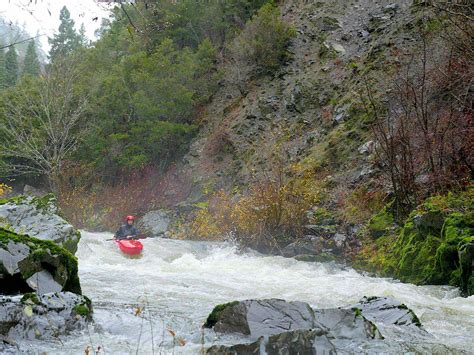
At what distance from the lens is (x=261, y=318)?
14.3 ft

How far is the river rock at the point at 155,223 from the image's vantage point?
17.2 m

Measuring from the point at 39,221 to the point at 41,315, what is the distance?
611 cm

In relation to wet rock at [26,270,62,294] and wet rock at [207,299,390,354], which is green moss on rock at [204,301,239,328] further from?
wet rock at [26,270,62,294]

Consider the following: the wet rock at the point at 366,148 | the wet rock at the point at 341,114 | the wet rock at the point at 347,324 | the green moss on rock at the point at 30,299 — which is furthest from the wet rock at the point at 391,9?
the green moss on rock at the point at 30,299

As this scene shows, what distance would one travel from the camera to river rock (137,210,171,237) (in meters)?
17.2

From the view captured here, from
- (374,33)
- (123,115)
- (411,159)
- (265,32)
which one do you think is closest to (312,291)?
(411,159)

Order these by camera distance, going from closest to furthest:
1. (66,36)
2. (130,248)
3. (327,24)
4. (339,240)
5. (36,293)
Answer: (36,293) < (339,240) < (130,248) < (327,24) < (66,36)

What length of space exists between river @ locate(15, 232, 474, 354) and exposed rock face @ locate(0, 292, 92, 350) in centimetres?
13

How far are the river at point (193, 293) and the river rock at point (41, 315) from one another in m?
0.13

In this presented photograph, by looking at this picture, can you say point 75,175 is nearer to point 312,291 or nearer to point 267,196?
point 267,196

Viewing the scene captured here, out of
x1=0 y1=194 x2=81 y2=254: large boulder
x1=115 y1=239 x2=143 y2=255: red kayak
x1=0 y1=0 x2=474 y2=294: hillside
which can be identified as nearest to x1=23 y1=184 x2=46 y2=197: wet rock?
x1=0 y1=0 x2=474 y2=294: hillside

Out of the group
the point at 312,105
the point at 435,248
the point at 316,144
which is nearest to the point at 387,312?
the point at 435,248

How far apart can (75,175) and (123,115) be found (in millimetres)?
3470

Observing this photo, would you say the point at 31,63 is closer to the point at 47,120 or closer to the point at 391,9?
the point at 47,120
